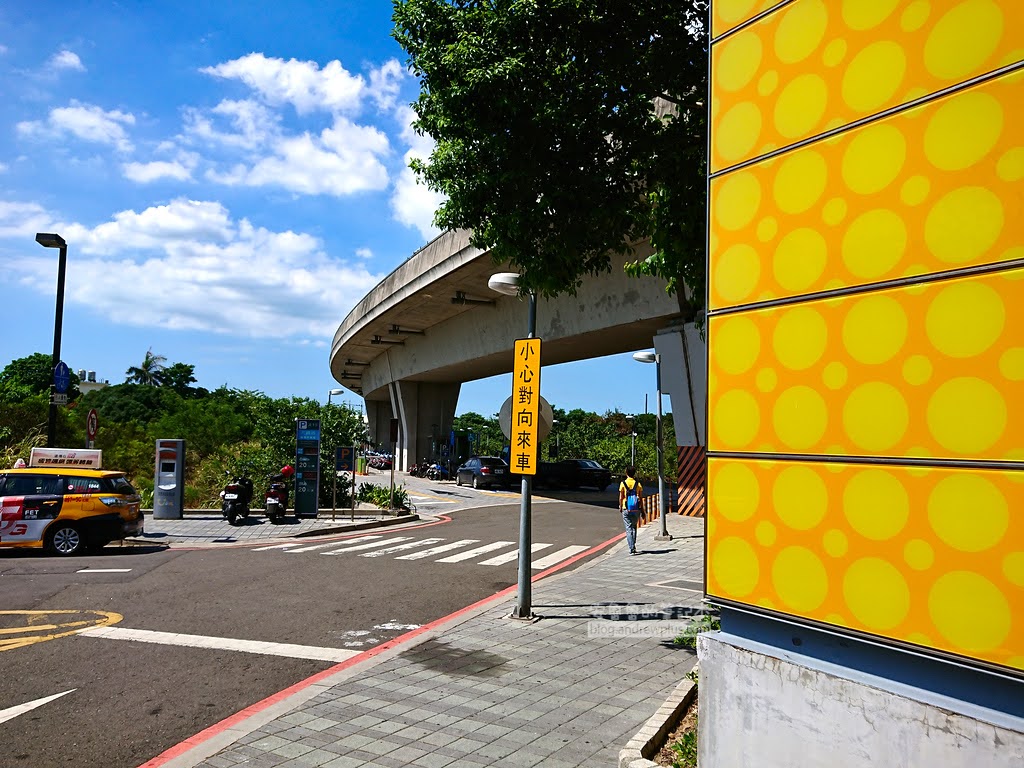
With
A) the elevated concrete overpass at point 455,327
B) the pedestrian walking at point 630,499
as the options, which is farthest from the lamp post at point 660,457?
the pedestrian walking at point 630,499

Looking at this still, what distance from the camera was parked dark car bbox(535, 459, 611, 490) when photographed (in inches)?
1491

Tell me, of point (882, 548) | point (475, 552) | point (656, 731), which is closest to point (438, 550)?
point (475, 552)

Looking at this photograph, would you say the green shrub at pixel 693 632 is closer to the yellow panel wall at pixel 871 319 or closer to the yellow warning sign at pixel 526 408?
the yellow warning sign at pixel 526 408

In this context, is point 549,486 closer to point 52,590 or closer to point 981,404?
point 52,590

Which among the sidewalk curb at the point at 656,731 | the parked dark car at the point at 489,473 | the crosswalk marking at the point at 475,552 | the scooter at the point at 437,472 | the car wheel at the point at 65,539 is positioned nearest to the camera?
the sidewalk curb at the point at 656,731

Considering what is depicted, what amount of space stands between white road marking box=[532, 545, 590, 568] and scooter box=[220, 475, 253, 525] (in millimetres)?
9191

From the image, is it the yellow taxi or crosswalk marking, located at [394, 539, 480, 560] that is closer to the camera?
the yellow taxi

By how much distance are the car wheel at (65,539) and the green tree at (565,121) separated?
10763mm

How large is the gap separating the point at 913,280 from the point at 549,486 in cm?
3597

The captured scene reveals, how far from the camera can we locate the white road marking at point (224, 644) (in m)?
8.03

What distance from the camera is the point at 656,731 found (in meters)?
5.34

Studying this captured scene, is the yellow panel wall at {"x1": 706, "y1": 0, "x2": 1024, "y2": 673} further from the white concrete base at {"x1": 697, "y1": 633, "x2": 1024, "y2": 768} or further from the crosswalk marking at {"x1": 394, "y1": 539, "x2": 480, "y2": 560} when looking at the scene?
the crosswalk marking at {"x1": 394, "y1": 539, "x2": 480, "y2": 560}

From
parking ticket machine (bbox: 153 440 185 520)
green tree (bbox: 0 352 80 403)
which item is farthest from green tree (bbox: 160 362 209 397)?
parking ticket machine (bbox: 153 440 185 520)

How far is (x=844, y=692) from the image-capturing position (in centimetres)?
375
